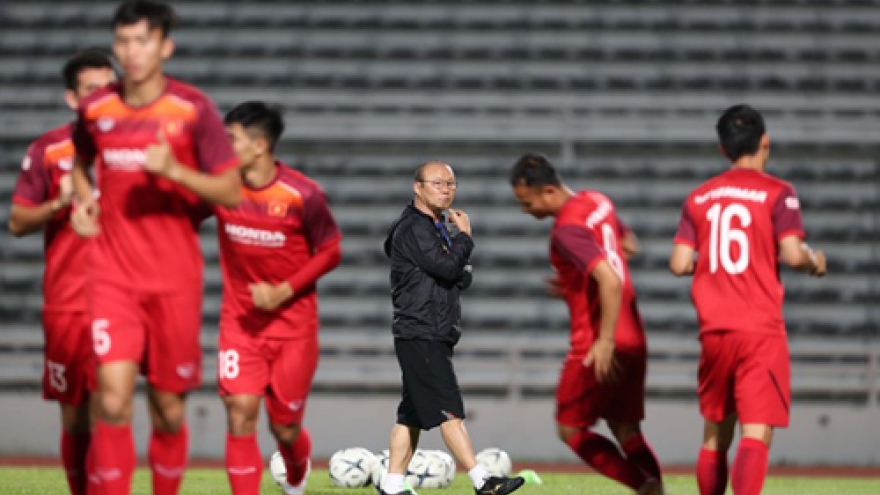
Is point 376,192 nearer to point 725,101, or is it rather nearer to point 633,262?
point 633,262

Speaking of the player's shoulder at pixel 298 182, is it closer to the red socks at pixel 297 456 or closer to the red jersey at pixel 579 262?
the red jersey at pixel 579 262

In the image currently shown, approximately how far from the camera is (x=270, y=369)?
6836mm

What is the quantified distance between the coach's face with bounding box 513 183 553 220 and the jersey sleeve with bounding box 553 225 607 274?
0.55ft

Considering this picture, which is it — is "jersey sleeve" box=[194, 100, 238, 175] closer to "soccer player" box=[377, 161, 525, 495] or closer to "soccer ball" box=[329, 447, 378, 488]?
"soccer player" box=[377, 161, 525, 495]

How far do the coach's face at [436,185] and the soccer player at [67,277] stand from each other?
2001 mm

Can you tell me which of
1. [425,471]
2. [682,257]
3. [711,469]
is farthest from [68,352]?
[425,471]

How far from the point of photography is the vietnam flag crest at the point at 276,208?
6.66 metres

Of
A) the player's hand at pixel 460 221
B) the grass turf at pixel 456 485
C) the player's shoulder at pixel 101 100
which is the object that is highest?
the player's shoulder at pixel 101 100

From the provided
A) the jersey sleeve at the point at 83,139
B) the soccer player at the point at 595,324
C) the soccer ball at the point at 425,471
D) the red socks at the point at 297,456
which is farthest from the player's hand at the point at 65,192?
the soccer ball at the point at 425,471

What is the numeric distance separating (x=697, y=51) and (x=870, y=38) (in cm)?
188

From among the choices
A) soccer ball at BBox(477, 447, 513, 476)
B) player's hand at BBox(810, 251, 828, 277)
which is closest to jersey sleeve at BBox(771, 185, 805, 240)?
player's hand at BBox(810, 251, 828, 277)

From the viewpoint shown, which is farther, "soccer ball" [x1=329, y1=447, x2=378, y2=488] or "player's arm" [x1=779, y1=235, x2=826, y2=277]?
"soccer ball" [x1=329, y1=447, x2=378, y2=488]

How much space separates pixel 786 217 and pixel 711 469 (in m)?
1.13

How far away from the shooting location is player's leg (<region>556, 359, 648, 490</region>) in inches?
264
